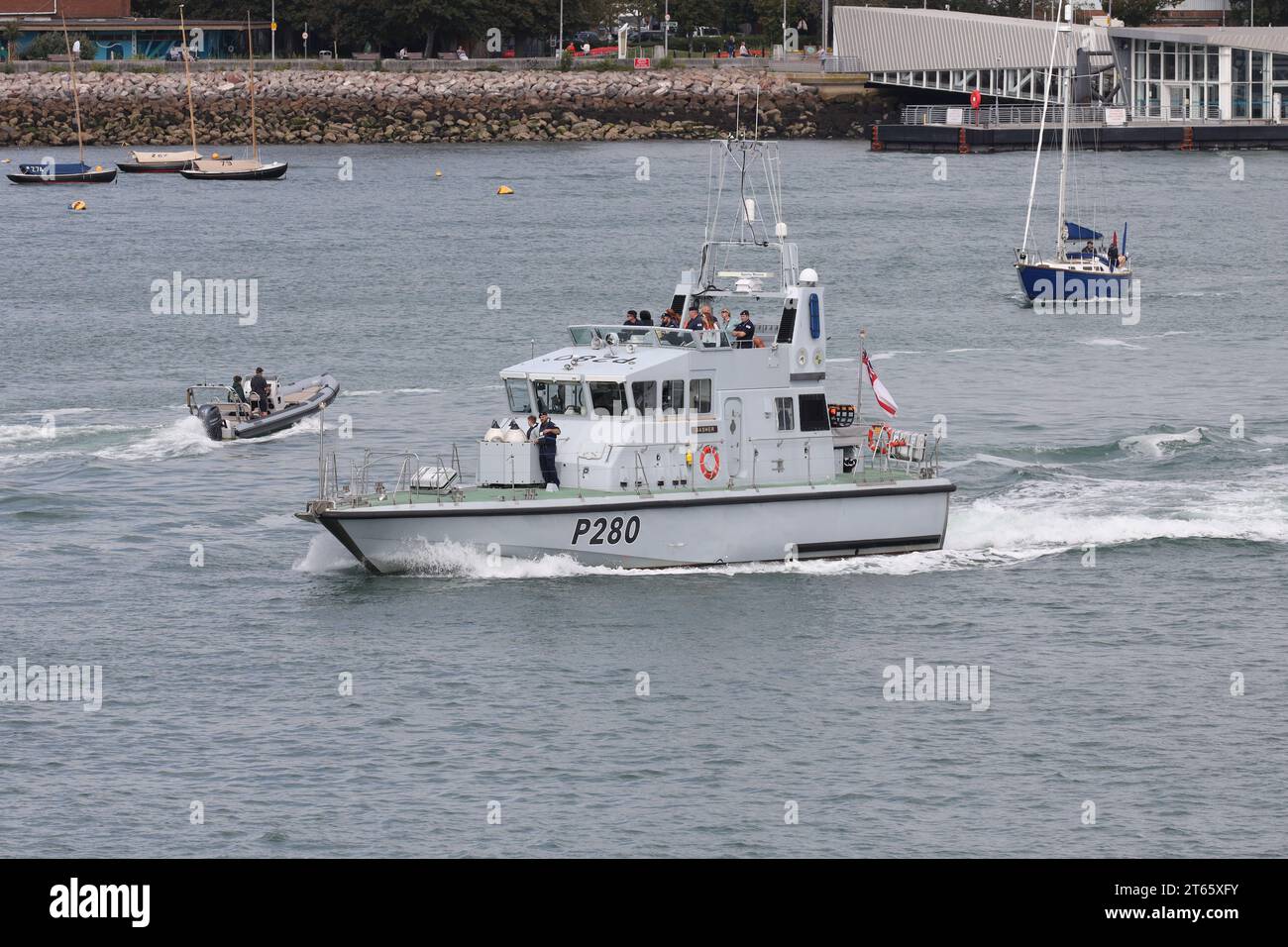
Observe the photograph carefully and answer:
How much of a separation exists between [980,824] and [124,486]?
27438 mm

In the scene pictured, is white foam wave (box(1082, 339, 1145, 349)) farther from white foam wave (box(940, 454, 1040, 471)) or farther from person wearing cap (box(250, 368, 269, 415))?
person wearing cap (box(250, 368, 269, 415))

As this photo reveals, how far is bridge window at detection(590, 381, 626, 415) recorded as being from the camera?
38094 mm

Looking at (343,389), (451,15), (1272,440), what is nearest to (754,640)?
(1272,440)

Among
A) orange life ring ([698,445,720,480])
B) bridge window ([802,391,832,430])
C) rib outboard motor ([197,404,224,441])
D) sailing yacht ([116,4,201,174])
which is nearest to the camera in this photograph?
orange life ring ([698,445,720,480])

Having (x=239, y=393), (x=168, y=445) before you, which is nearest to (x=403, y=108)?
(x=239, y=393)

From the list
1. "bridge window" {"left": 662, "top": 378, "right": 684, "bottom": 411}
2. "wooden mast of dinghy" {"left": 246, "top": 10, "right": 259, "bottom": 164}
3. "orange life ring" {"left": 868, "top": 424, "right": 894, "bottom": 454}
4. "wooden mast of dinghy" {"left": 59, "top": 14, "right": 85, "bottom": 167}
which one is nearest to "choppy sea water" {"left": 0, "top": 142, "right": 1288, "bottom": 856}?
"orange life ring" {"left": 868, "top": 424, "right": 894, "bottom": 454}

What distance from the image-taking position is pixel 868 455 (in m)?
41.8

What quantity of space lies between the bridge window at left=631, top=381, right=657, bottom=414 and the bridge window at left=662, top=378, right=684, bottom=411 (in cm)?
21

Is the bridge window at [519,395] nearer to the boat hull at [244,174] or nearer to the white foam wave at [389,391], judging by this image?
the white foam wave at [389,391]

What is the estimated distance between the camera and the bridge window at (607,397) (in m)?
38.1

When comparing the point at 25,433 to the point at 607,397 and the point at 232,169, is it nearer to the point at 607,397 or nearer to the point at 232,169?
the point at 607,397

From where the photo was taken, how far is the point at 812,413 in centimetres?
3966

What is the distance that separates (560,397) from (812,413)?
5118 millimetres

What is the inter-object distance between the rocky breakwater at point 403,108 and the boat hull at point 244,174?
21.4m
